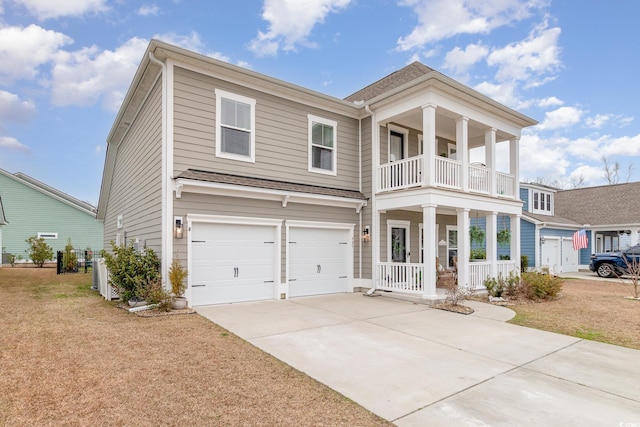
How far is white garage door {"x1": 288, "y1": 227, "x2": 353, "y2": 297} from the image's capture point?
409 inches

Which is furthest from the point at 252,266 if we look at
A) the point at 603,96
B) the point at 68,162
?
the point at 68,162

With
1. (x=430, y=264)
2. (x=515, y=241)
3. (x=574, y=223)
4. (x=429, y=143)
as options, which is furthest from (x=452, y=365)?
(x=574, y=223)

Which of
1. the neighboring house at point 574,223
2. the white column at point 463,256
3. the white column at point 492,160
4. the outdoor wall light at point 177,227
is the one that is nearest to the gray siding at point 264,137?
the outdoor wall light at point 177,227

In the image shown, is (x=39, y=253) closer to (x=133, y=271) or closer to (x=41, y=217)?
(x=41, y=217)

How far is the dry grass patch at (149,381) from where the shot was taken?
3.26 metres

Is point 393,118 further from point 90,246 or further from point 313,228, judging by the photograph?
point 90,246

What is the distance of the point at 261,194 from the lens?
952cm

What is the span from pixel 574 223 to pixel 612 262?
5.49 m

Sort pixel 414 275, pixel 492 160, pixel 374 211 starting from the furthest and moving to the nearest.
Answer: pixel 492 160 → pixel 374 211 → pixel 414 275

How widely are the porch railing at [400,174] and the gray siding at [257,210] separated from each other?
4.54 ft

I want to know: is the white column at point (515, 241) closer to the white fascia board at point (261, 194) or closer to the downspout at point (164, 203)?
the white fascia board at point (261, 194)

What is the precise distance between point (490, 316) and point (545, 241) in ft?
51.5

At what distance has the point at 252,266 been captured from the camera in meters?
9.57

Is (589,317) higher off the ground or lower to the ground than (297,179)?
lower
